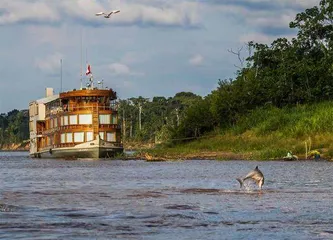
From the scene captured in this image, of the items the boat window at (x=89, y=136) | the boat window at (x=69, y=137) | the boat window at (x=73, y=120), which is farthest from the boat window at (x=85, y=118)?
the boat window at (x=69, y=137)

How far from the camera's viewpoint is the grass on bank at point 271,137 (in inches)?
2596

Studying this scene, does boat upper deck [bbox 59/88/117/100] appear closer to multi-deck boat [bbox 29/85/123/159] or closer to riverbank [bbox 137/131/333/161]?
multi-deck boat [bbox 29/85/123/159]

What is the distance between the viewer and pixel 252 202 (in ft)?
81.5

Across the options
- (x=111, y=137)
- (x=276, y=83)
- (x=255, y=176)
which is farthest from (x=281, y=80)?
(x=255, y=176)

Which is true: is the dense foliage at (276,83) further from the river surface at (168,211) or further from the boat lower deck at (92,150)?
the river surface at (168,211)

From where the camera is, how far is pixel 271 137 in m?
72.0

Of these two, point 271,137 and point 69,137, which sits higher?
point 69,137

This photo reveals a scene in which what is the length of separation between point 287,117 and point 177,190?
45203mm

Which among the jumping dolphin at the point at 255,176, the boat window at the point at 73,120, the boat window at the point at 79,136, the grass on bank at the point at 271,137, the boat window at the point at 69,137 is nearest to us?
the jumping dolphin at the point at 255,176

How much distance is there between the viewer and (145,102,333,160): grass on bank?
216ft

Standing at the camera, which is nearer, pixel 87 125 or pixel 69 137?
pixel 87 125

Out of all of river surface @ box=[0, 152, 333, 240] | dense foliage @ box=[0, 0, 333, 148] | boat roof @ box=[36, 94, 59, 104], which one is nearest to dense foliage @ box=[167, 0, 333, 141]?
dense foliage @ box=[0, 0, 333, 148]

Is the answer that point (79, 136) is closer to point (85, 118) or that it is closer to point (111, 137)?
point (85, 118)

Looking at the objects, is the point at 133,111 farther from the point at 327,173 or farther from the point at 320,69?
the point at 327,173
